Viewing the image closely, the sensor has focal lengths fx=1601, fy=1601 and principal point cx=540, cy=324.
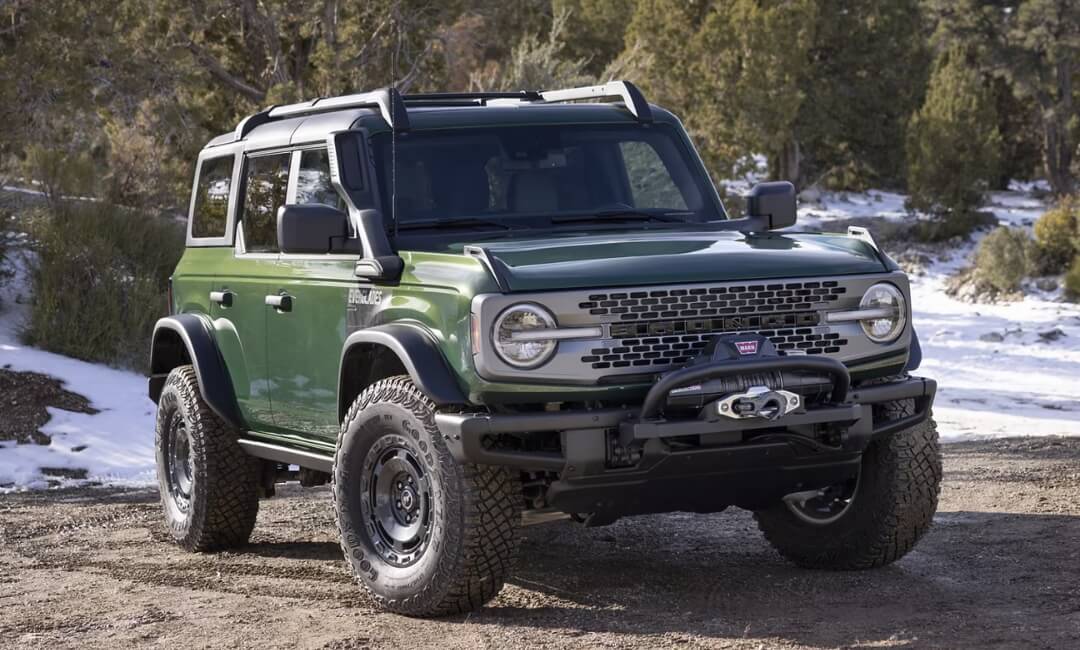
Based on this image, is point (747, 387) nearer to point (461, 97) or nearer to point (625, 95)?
point (625, 95)

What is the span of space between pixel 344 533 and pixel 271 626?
1.52 feet

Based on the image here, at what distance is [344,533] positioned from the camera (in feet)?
20.3

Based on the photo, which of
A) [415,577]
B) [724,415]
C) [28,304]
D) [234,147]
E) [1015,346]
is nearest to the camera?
[724,415]

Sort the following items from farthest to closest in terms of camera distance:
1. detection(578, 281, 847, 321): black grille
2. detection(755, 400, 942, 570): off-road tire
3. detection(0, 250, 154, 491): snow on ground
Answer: detection(0, 250, 154, 491): snow on ground
detection(755, 400, 942, 570): off-road tire
detection(578, 281, 847, 321): black grille

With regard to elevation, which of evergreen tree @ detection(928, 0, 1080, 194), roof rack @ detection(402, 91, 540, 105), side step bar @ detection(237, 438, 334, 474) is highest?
evergreen tree @ detection(928, 0, 1080, 194)

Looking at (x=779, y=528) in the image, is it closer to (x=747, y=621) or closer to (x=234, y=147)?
(x=747, y=621)

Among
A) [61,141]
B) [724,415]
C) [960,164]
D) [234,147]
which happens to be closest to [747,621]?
[724,415]

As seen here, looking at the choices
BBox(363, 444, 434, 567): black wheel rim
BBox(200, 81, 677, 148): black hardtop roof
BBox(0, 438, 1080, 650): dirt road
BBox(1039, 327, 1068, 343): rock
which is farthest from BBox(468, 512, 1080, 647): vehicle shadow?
BBox(1039, 327, 1068, 343): rock

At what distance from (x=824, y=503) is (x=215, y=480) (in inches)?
114

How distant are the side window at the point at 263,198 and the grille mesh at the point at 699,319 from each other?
2.21 m

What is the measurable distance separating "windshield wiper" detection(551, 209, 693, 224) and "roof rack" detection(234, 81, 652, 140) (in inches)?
20.1

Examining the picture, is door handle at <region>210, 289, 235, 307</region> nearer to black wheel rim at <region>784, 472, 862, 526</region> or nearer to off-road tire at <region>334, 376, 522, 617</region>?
off-road tire at <region>334, 376, 522, 617</region>

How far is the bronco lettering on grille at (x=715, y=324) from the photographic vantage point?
5.62 m

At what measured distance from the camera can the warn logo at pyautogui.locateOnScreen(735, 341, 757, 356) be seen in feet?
18.4
